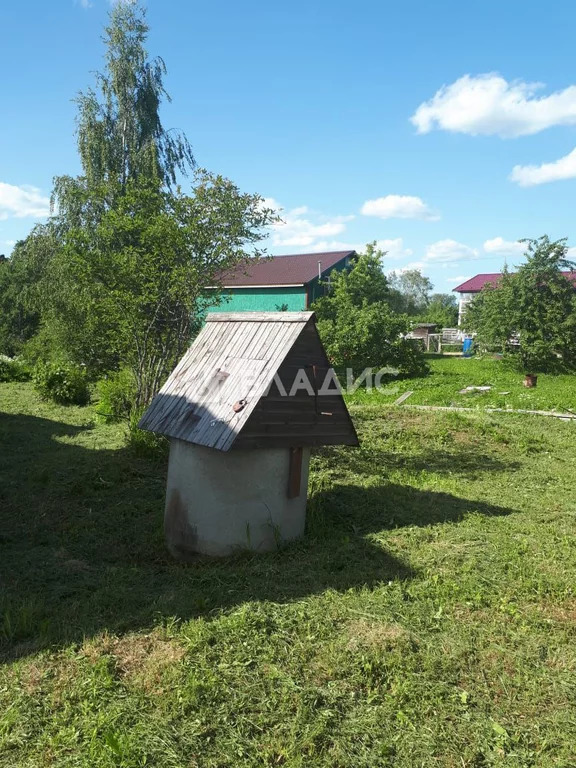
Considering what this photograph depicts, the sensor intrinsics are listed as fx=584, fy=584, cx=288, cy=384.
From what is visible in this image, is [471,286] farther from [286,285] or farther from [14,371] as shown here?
[14,371]

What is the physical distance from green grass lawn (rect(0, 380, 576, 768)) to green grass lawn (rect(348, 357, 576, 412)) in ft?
27.0

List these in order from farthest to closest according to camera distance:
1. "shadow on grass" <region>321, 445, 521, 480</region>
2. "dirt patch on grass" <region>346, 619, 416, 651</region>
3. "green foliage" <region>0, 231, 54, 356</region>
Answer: "green foliage" <region>0, 231, 54, 356</region>, "shadow on grass" <region>321, 445, 521, 480</region>, "dirt patch on grass" <region>346, 619, 416, 651</region>

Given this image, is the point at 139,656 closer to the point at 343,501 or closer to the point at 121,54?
the point at 343,501

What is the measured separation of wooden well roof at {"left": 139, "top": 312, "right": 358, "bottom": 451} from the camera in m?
5.74

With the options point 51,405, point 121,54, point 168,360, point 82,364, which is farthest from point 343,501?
point 121,54

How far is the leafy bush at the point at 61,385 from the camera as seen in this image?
A: 55.0ft

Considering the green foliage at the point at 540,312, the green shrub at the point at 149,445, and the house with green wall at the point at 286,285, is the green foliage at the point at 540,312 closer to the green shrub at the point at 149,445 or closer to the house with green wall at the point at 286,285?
the house with green wall at the point at 286,285

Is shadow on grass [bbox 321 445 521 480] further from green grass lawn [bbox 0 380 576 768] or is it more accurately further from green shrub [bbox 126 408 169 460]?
green shrub [bbox 126 408 169 460]

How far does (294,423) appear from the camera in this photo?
599 centimetres

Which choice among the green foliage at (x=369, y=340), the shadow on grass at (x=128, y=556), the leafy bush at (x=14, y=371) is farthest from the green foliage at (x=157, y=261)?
the leafy bush at (x=14, y=371)

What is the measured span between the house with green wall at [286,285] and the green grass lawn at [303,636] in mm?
20922

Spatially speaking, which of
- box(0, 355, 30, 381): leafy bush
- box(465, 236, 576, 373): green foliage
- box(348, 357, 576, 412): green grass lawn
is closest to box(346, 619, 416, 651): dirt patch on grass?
box(348, 357, 576, 412): green grass lawn

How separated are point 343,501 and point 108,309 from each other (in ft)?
18.7

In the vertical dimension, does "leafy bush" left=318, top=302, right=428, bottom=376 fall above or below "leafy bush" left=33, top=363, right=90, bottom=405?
above
